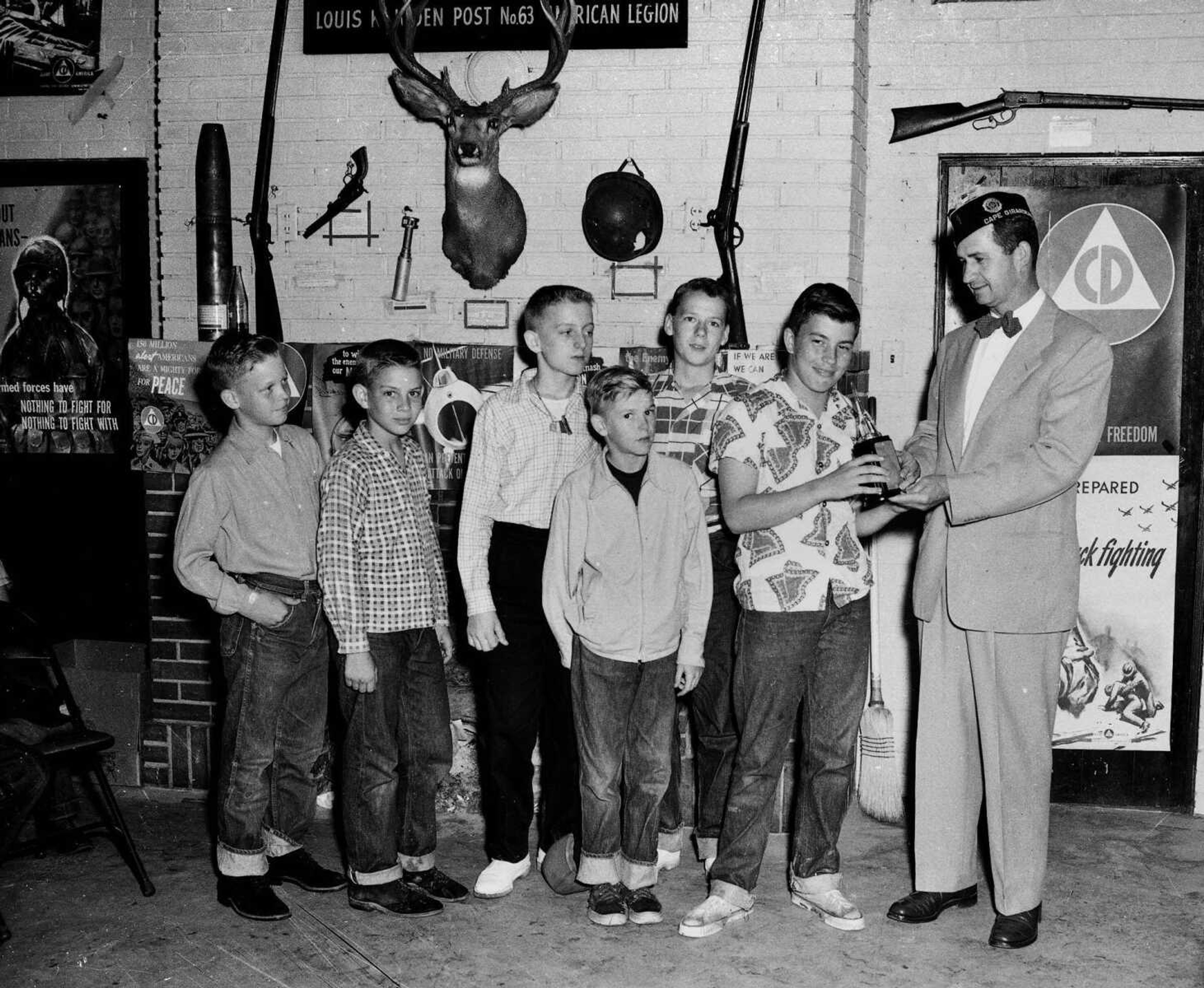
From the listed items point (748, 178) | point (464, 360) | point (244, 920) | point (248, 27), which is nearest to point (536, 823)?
point (244, 920)

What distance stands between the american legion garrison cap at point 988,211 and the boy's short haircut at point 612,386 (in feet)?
3.20

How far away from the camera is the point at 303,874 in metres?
3.81

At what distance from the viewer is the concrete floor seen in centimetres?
328

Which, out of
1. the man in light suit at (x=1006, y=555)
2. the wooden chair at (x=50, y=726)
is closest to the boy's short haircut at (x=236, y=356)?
the wooden chair at (x=50, y=726)

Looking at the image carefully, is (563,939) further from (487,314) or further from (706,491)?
(487,314)

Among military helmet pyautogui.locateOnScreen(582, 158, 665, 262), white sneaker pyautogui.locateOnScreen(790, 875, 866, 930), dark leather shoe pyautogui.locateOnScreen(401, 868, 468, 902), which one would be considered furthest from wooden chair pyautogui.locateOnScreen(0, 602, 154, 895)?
military helmet pyautogui.locateOnScreen(582, 158, 665, 262)

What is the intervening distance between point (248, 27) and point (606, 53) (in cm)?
133

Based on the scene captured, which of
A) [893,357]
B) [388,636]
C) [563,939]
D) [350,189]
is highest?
[350,189]

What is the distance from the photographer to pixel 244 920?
362cm

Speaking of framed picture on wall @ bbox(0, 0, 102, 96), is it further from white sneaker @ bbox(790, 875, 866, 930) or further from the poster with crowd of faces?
white sneaker @ bbox(790, 875, 866, 930)

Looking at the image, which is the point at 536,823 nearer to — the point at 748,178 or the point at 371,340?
the point at 371,340

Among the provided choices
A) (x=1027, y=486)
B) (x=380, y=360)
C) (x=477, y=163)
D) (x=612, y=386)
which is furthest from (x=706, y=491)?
(x=477, y=163)

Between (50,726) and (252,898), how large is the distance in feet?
3.08

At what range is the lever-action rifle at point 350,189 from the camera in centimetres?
462
